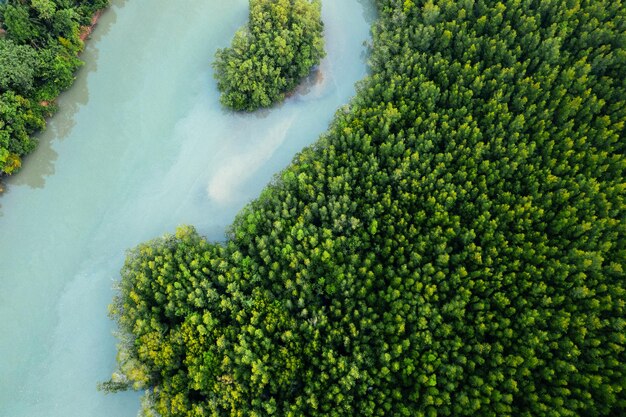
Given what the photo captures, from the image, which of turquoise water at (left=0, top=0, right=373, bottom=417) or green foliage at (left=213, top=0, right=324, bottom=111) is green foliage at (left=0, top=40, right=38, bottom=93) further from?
green foliage at (left=213, top=0, right=324, bottom=111)

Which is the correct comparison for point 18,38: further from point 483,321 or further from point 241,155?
point 483,321

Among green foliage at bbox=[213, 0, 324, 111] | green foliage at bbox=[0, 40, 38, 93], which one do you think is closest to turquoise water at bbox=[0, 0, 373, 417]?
green foliage at bbox=[213, 0, 324, 111]

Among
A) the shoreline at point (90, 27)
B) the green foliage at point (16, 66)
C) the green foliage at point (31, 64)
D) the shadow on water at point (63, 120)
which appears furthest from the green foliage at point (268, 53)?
the green foliage at point (16, 66)

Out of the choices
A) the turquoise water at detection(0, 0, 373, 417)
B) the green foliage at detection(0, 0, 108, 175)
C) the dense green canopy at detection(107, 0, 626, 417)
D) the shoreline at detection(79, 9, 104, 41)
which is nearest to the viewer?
the dense green canopy at detection(107, 0, 626, 417)

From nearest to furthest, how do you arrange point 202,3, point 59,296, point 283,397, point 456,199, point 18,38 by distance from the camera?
point 283,397 < point 456,199 < point 59,296 < point 18,38 < point 202,3

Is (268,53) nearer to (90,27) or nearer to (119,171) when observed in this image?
(119,171)

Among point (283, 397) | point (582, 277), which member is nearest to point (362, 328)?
point (283, 397)
